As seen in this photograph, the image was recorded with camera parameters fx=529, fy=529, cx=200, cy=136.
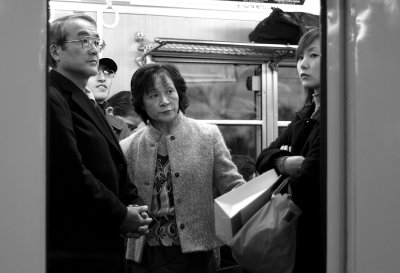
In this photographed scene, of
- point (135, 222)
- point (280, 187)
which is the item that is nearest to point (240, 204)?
point (280, 187)

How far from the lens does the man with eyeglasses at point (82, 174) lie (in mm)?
1565

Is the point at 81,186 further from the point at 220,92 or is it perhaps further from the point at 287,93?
the point at 287,93

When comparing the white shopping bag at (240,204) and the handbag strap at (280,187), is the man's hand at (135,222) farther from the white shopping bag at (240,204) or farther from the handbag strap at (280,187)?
the handbag strap at (280,187)

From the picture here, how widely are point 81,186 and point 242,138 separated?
228 centimetres

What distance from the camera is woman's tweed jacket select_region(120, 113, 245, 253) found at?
213cm

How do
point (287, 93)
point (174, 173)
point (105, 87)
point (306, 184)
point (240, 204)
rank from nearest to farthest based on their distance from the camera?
point (306, 184)
point (240, 204)
point (174, 173)
point (105, 87)
point (287, 93)

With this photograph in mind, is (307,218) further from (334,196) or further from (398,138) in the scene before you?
(398,138)

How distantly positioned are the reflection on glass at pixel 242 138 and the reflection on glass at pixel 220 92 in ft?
0.24

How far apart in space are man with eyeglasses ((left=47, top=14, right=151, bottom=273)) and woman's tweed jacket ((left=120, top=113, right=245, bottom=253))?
0.62 feet

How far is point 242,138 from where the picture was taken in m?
3.77

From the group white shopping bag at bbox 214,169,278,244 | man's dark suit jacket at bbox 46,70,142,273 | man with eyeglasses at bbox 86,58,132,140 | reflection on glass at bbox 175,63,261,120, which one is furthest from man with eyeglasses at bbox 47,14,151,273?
reflection on glass at bbox 175,63,261,120

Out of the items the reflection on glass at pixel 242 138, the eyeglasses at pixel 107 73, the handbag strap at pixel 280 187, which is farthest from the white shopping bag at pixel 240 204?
the reflection on glass at pixel 242 138

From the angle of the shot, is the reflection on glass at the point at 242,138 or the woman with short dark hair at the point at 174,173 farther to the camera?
the reflection on glass at the point at 242,138

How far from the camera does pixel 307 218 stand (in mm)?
1604
